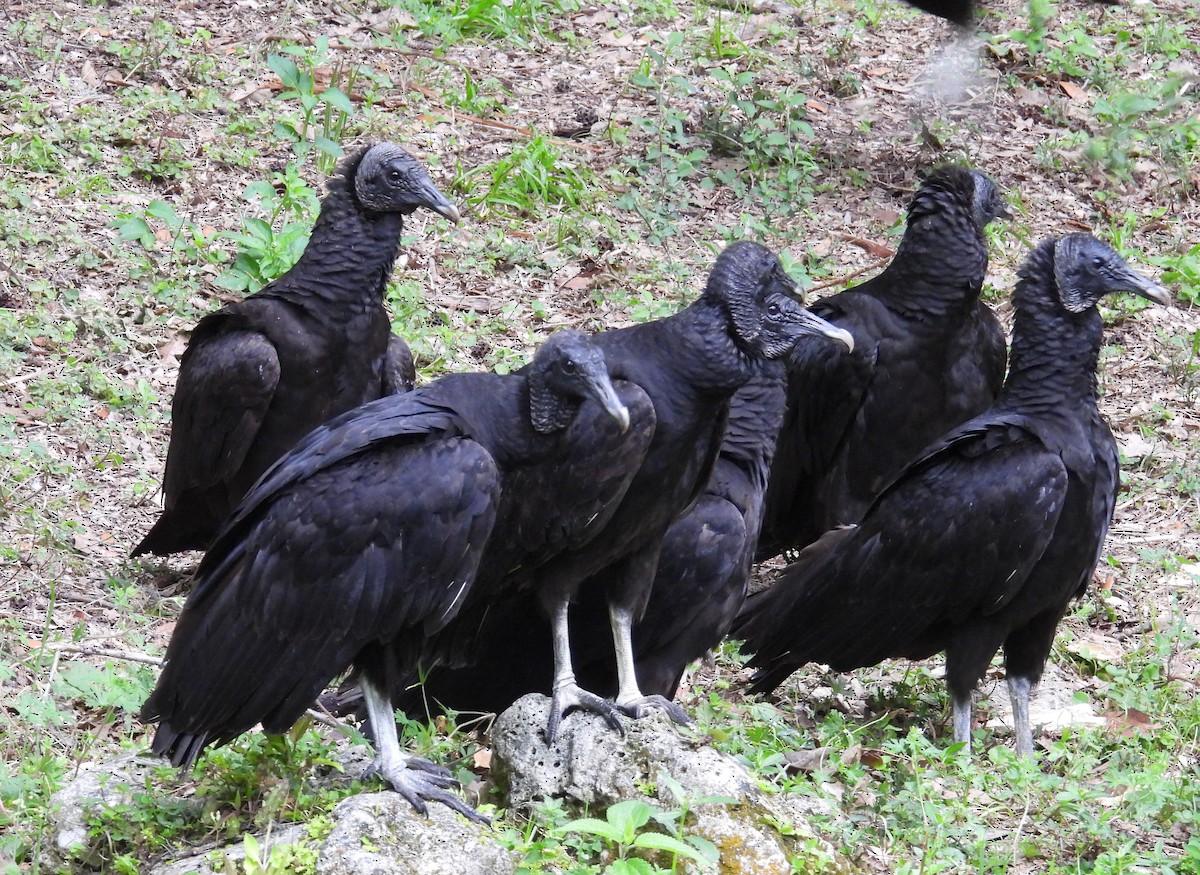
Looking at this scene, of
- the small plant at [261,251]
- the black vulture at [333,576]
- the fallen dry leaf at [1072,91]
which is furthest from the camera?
the fallen dry leaf at [1072,91]

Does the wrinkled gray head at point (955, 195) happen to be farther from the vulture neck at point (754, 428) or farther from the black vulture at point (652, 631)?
the black vulture at point (652, 631)

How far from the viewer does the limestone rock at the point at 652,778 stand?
3.02m

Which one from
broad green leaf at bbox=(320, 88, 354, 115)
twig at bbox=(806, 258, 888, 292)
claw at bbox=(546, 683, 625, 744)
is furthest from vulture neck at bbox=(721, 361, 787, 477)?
broad green leaf at bbox=(320, 88, 354, 115)

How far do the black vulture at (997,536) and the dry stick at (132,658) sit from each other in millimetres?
1540

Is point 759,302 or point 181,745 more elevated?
point 759,302

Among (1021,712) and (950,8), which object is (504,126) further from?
(950,8)

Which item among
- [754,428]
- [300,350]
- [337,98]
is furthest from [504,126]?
[754,428]

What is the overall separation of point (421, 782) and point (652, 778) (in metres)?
0.51

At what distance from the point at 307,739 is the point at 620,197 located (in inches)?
179

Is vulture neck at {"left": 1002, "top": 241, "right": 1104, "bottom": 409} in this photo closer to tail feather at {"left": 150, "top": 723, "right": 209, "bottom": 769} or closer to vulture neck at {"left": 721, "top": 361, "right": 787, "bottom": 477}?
vulture neck at {"left": 721, "top": 361, "right": 787, "bottom": 477}

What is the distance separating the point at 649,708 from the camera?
3.64m

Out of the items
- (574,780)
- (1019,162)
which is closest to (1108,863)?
(574,780)

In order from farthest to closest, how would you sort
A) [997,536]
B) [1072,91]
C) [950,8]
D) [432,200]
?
[1072,91], [432,200], [997,536], [950,8]

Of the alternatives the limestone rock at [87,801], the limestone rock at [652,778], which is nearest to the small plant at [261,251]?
the limestone rock at [87,801]
